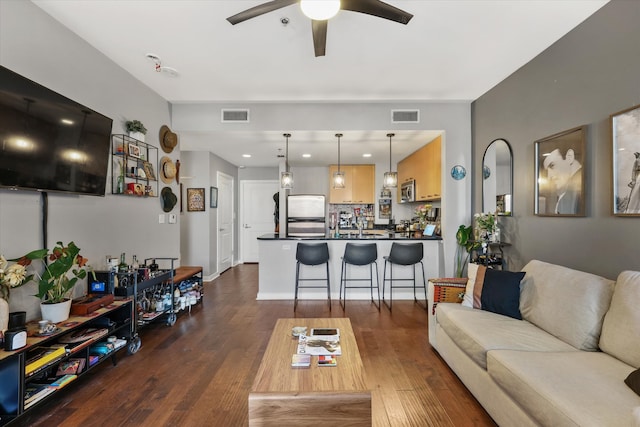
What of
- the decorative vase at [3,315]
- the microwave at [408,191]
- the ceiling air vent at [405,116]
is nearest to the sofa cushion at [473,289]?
the ceiling air vent at [405,116]

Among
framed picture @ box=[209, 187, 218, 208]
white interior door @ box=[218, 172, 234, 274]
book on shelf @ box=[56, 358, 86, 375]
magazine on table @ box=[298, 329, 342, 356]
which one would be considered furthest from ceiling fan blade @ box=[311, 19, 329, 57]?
white interior door @ box=[218, 172, 234, 274]

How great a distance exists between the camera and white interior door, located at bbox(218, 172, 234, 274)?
19.2 ft

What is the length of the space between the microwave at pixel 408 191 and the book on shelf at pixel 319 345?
3927 millimetres

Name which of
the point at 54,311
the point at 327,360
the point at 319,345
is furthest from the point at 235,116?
the point at 327,360

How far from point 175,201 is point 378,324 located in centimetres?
308

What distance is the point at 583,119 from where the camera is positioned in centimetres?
223

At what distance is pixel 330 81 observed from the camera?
3236mm

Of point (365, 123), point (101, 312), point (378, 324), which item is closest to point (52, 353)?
point (101, 312)

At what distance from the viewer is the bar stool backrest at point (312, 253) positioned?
375 centimetres

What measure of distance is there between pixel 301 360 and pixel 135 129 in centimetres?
297

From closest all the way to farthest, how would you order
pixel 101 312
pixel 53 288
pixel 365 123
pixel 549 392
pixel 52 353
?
pixel 549 392 → pixel 52 353 → pixel 53 288 → pixel 101 312 → pixel 365 123

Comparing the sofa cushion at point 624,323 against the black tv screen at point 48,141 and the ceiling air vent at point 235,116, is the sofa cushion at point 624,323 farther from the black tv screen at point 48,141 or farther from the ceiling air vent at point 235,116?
the ceiling air vent at point 235,116

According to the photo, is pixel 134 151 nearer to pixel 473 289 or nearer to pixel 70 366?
pixel 70 366

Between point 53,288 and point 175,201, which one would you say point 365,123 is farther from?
point 53,288
